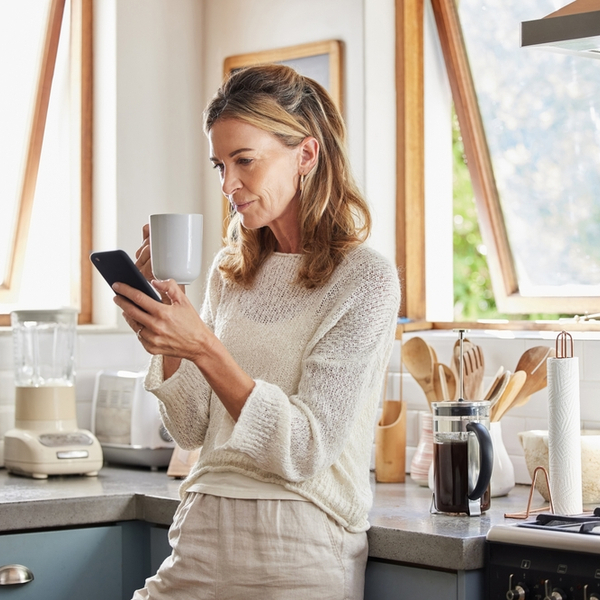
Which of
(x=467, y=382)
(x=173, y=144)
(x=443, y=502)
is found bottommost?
(x=443, y=502)

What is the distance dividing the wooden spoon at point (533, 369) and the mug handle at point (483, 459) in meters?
0.51

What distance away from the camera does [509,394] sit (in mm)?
2438

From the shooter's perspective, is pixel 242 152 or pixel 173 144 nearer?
pixel 242 152

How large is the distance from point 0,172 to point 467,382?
1.64 meters

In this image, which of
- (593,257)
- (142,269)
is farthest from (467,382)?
(142,269)

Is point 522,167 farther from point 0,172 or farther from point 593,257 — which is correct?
point 0,172

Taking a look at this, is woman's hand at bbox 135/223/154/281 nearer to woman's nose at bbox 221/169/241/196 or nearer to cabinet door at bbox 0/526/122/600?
woman's nose at bbox 221/169/241/196

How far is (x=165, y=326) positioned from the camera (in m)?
1.60

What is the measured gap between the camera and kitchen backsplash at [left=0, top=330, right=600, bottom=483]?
8.21 feet

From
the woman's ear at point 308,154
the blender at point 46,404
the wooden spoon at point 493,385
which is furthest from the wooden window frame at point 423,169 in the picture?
the woman's ear at point 308,154

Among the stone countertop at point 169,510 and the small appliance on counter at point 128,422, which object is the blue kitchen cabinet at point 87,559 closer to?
the stone countertop at point 169,510

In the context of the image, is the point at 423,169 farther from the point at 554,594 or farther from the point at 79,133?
the point at 554,594

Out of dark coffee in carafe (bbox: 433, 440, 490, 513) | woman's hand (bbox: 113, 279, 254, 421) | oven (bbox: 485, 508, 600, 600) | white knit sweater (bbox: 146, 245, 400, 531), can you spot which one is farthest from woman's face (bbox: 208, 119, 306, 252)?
oven (bbox: 485, 508, 600, 600)

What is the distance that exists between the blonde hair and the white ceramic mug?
25 centimetres
